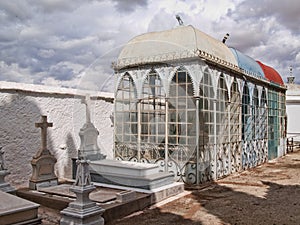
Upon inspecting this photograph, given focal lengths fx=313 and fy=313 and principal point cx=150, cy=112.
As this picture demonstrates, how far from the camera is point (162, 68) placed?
29.0ft

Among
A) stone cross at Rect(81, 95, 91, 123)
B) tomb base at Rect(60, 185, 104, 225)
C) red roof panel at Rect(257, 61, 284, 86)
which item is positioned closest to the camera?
tomb base at Rect(60, 185, 104, 225)

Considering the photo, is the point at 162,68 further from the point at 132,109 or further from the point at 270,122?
the point at 270,122

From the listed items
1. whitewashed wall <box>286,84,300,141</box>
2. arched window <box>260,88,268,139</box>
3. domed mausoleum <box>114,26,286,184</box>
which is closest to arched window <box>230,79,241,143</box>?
A: domed mausoleum <box>114,26,286,184</box>

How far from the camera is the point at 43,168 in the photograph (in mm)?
7852

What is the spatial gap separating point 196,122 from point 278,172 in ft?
15.8

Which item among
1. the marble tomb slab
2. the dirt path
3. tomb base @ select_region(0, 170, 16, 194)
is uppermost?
tomb base @ select_region(0, 170, 16, 194)

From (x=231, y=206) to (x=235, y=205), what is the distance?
0.13 m

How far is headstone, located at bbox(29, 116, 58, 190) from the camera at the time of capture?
7586 mm

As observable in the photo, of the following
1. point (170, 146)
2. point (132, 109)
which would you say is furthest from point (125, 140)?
point (170, 146)

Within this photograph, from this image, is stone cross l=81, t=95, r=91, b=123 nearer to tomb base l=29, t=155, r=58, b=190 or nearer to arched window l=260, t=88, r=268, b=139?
tomb base l=29, t=155, r=58, b=190

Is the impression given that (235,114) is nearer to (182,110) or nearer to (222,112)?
(222,112)

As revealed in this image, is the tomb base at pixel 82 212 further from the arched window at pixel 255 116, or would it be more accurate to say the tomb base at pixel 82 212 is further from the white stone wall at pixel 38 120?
the arched window at pixel 255 116

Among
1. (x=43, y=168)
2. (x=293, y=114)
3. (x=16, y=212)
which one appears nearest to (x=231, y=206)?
(x=16, y=212)

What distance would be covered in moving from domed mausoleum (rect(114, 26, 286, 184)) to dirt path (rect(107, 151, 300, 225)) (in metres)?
0.73
